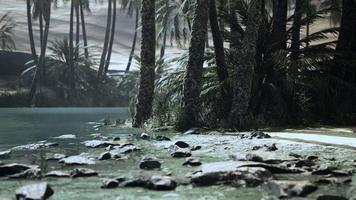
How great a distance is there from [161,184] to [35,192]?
6.02ft

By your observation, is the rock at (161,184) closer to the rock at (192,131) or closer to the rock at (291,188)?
the rock at (291,188)

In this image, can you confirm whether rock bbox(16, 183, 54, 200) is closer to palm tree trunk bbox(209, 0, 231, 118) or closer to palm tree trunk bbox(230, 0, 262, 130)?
palm tree trunk bbox(230, 0, 262, 130)

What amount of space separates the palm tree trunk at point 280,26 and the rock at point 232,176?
1303cm

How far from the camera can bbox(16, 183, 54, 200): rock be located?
755 centimetres

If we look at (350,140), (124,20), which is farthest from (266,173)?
(124,20)

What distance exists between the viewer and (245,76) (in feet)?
61.1

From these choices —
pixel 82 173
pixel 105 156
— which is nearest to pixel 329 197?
pixel 82 173

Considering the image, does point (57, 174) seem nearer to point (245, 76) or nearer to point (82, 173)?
point (82, 173)

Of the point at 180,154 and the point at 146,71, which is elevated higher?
the point at 146,71

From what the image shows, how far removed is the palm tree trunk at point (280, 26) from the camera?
71.0 feet

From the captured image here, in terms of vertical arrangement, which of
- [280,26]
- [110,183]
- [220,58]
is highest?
[280,26]

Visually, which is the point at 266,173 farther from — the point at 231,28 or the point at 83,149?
the point at 231,28

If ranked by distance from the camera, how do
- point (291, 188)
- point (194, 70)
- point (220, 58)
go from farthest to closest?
point (220, 58), point (194, 70), point (291, 188)

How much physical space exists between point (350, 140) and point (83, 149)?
21.7 ft
